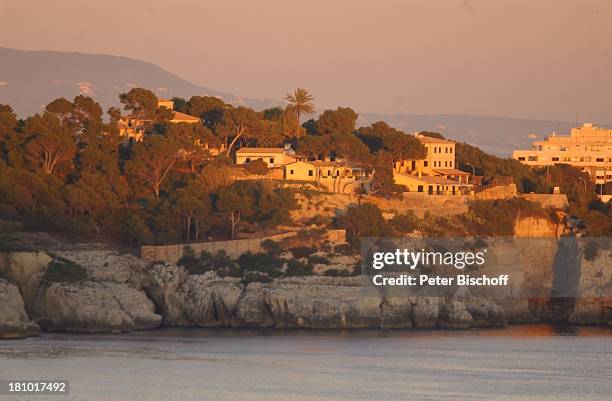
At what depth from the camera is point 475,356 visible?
53.5 m

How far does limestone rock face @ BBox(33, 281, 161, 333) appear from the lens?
57.6 metres

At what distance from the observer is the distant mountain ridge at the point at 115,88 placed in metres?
129

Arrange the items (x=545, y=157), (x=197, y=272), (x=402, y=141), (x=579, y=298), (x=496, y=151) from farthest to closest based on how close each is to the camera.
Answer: (x=496, y=151)
(x=545, y=157)
(x=402, y=141)
(x=579, y=298)
(x=197, y=272)

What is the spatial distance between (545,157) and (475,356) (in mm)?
44788

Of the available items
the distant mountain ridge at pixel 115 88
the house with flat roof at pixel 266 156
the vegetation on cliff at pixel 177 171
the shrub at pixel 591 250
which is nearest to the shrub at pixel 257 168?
the vegetation on cliff at pixel 177 171

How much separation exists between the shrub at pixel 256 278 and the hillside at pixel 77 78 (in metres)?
60.7

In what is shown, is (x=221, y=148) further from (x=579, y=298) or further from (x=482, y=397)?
(x=482, y=397)

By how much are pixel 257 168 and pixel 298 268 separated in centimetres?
1021

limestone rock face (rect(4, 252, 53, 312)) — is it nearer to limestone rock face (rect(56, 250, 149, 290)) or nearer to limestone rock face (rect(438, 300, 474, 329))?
A: limestone rock face (rect(56, 250, 149, 290))

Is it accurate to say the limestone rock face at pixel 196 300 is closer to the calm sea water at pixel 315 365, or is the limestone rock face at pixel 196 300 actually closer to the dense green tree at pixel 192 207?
the calm sea water at pixel 315 365

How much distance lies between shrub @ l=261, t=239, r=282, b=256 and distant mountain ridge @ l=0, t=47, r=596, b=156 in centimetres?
5197

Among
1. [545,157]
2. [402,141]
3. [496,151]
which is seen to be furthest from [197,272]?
[496,151]

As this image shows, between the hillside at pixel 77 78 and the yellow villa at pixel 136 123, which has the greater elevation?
the hillside at pixel 77 78

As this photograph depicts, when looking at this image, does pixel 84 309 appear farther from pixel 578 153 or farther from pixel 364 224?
pixel 578 153
